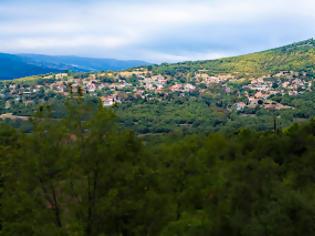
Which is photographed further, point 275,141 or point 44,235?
point 275,141

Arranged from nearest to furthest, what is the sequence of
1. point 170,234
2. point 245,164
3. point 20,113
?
1. point 170,234
2. point 245,164
3. point 20,113

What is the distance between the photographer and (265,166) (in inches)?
1139

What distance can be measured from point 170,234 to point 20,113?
374 ft

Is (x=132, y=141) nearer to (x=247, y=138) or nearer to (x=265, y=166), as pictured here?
(x=265, y=166)

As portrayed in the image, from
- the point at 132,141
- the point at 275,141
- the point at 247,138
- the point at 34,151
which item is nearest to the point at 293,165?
the point at 275,141

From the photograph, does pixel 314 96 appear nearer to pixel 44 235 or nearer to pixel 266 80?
pixel 266 80

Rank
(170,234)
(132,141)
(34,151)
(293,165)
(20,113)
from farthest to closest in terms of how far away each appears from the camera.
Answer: (20,113)
(293,165)
(170,234)
(132,141)
(34,151)

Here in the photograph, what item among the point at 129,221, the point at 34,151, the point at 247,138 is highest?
the point at 34,151

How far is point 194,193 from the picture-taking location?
29.0 m

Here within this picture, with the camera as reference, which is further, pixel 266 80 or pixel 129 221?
pixel 266 80

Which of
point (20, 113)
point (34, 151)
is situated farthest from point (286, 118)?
point (34, 151)

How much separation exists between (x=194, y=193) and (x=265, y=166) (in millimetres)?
4644

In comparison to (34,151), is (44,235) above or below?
below

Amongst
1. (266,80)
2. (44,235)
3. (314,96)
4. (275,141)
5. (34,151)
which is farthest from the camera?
(266,80)
